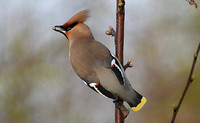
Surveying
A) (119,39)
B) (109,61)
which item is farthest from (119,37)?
(109,61)

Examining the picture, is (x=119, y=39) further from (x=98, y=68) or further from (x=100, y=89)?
(x=100, y=89)

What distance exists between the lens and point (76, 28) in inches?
80.0

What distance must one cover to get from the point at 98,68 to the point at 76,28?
319 millimetres

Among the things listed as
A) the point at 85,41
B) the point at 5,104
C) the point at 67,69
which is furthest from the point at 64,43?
the point at 85,41

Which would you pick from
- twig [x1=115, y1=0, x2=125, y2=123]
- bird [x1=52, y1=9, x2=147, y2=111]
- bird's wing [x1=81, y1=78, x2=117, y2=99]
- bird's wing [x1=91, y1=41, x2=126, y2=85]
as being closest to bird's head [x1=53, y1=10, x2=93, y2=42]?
bird [x1=52, y1=9, x2=147, y2=111]

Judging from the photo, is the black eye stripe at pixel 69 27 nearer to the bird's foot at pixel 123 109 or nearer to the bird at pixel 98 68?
the bird at pixel 98 68

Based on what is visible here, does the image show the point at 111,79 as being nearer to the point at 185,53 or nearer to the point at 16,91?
the point at 16,91

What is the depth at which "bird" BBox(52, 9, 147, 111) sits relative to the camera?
1.87 meters

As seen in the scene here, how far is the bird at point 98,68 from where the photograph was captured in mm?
1868

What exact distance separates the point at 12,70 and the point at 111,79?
145 inches

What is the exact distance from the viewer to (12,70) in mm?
5242

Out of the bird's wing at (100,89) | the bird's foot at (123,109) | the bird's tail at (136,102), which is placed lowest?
the bird's tail at (136,102)

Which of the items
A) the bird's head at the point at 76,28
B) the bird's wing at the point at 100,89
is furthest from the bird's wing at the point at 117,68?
the bird's head at the point at 76,28

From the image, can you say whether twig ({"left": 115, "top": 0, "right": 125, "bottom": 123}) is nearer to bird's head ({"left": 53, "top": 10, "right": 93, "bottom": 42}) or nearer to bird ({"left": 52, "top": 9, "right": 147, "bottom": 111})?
bird ({"left": 52, "top": 9, "right": 147, "bottom": 111})
